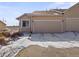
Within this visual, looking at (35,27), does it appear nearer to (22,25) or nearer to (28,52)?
(22,25)

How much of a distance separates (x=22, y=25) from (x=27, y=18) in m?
1.11

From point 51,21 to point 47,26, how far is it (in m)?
0.83

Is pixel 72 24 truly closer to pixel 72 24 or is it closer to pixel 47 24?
pixel 72 24

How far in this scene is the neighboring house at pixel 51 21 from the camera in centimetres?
2605

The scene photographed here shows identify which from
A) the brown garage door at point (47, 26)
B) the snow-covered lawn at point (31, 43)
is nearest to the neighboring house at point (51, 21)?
the brown garage door at point (47, 26)

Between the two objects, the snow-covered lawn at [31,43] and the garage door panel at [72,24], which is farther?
the garage door panel at [72,24]

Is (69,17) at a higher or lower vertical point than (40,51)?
higher

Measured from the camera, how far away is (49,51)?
517 inches

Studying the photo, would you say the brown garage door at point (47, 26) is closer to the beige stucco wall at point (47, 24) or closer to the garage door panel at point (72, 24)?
the beige stucco wall at point (47, 24)

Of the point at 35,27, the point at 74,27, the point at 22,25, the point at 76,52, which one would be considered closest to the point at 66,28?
the point at 74,27

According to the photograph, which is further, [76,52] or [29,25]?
[29,25]

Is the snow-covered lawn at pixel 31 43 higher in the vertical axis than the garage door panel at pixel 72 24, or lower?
lower

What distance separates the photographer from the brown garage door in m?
26.0

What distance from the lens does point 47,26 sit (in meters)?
26.1
